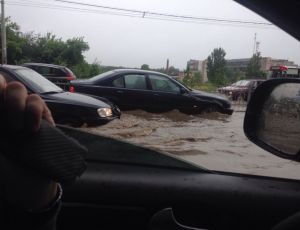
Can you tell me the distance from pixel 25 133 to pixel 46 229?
256 mm

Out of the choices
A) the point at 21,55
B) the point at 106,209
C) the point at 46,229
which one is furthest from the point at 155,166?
the point at 21,55

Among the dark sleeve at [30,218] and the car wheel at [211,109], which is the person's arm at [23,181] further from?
the car wheel at [211,109]

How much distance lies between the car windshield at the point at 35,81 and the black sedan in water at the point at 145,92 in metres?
2.59

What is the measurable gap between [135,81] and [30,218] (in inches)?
388

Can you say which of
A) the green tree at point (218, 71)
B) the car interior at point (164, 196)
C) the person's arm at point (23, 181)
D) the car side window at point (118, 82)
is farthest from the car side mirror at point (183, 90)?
the person's arm at point (23, 181)

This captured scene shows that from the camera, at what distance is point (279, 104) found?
4.74ft

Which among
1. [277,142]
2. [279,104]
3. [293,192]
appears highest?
[279,104]

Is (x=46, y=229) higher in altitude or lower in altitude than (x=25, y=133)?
lower

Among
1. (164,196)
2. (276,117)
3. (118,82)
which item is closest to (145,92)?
(118,82)

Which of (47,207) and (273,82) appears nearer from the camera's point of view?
(47,207)

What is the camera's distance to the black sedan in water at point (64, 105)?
7176 mm

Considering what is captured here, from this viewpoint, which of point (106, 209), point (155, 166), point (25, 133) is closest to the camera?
point (25, 133)

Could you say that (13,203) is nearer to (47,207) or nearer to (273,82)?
(47,207)

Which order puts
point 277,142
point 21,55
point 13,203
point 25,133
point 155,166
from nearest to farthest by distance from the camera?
1. point 25,133
2. point 13,203
3. point 277,142
4. point 155,166
5. point 21,55
